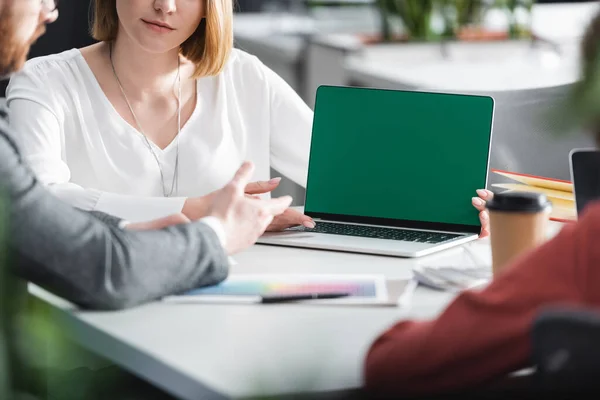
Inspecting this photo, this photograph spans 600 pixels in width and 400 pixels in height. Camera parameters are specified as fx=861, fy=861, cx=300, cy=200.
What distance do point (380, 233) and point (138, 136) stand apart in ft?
1.99

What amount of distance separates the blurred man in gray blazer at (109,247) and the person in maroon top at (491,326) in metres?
0.34

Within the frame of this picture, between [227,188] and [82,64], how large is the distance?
2.45 feet

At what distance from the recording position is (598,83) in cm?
26

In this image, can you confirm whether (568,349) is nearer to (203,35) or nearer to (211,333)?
(211,333)

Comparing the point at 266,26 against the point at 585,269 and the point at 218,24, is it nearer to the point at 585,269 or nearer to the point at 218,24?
the point at 218,24

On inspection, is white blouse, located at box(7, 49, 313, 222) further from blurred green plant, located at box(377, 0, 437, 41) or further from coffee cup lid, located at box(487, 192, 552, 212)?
blurred green plant, located at box(377, 0, 437, 41)

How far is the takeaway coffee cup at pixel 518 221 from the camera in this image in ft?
3.88

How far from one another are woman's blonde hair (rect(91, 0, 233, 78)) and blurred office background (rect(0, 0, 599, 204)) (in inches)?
71.3

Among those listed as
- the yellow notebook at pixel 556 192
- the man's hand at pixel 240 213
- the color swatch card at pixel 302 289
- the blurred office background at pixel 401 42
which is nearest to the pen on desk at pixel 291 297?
the color swatch card at pixel 302 289

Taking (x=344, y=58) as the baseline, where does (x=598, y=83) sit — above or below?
above

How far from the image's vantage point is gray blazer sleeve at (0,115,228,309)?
3.11ft

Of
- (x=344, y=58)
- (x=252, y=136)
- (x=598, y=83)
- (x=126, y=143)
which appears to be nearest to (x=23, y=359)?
(x=598, y=83)

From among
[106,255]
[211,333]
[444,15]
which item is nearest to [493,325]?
[211,333]

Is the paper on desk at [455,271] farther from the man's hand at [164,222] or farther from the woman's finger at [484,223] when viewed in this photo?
the man's hand at [164,222]
